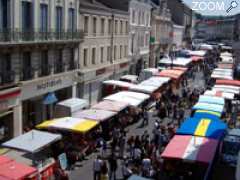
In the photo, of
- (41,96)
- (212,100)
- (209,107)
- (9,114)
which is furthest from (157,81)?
(9,114)

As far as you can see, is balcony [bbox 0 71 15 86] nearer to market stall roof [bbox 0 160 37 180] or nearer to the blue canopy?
the blue canopy

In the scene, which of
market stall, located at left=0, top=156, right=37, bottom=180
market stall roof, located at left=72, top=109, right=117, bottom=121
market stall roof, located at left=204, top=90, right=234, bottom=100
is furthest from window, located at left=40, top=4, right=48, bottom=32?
market stall roof, located at left=204, top=90, right=234, bottom=100

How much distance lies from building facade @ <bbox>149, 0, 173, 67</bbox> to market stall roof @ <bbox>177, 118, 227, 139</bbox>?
34679 mm

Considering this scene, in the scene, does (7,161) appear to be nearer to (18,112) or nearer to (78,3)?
(18,112)

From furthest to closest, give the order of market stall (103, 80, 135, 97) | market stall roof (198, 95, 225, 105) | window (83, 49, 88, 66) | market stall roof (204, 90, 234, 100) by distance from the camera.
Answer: market stall (103, 80, 135, 97) < window (83, 49, 88, 66) < market stall roof (204, 90, 234, 100) < market stall roof (198, 95, 225, 105)

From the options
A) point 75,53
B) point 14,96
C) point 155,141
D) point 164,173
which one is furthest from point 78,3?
point 164,173

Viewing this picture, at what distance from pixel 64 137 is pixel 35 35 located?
21.5 ft

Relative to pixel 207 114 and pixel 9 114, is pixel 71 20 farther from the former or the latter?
pixel 207 114

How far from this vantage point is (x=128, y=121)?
1052 inches

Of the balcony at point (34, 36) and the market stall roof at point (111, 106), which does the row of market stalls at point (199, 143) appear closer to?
the market stall roof at point (111, 106)

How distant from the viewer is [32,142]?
16.6m

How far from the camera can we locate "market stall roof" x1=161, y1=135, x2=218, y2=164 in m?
16.0

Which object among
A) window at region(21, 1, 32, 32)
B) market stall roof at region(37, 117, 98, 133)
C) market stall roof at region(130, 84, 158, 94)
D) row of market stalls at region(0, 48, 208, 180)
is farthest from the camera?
market stall roof at region(130, 84, 158, 94)

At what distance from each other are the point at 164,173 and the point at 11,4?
37.3 feet
